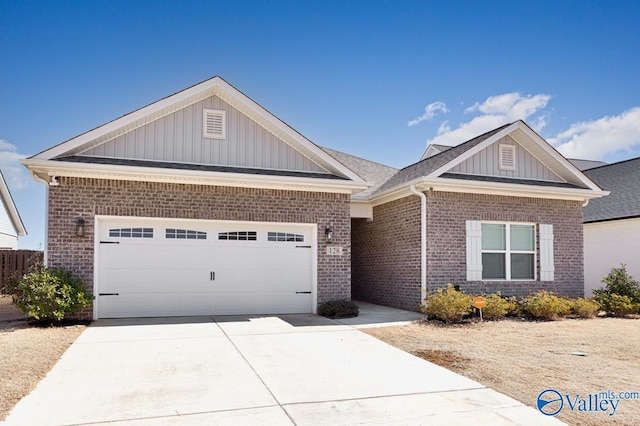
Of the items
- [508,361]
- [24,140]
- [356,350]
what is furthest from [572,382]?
[24,140]

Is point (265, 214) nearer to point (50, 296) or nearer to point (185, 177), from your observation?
point (185, 177)

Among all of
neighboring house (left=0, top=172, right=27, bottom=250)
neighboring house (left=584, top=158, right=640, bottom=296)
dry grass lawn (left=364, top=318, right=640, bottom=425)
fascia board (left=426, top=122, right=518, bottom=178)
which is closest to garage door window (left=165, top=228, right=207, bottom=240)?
dry grass lawn (left=364, top=318, right=640, bottom=425)

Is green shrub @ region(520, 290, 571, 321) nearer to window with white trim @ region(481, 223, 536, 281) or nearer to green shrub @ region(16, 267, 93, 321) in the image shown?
window with white trim @ region(481, 223, 536, 281)

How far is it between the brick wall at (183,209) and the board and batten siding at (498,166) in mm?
3675

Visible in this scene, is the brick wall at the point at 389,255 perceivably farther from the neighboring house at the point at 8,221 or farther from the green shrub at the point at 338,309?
the neighboring house at the point at 8,221

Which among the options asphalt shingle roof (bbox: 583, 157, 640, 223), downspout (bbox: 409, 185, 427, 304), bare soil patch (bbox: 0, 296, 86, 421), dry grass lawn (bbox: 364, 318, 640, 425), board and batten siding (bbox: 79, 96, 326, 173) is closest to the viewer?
bare soil patch (bbox: 0, 296, 86, 421)

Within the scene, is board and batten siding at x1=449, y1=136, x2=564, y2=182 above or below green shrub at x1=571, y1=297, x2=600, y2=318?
above

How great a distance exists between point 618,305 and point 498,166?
4.80m

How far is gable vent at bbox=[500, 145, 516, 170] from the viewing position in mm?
14539

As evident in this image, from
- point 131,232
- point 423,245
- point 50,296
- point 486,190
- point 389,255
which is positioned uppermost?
point 486,190

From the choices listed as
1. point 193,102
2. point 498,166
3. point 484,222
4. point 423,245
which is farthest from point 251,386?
point 498,166

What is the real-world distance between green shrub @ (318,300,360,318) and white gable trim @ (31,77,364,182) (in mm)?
3156

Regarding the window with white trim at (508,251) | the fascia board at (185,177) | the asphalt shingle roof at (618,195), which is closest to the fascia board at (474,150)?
the window with white trim at (508,251)
